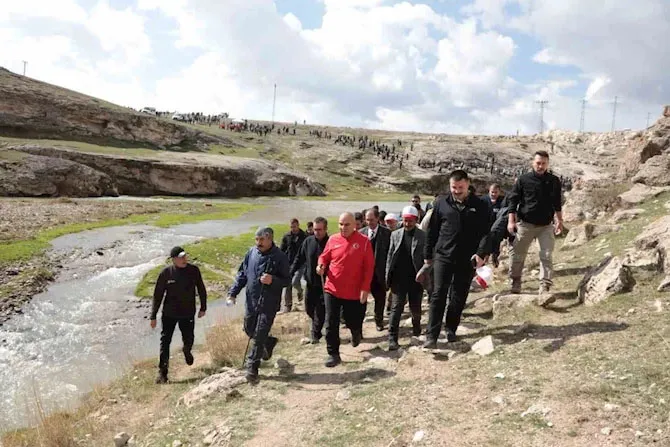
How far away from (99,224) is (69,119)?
38.3 meters

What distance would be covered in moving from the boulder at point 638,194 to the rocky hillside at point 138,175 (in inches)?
1710

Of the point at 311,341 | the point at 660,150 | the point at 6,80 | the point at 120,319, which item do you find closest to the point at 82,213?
the point at 120,319

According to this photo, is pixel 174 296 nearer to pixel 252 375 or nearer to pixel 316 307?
pixel 252 375

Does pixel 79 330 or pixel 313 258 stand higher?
pixel 313 258

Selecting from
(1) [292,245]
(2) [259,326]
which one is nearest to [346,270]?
(2) [259,326]

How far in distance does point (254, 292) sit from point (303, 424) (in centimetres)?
232

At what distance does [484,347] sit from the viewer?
6.65 metres

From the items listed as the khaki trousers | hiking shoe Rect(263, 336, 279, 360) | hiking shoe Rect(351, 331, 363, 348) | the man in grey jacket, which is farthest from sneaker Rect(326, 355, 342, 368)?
the khaki trousers

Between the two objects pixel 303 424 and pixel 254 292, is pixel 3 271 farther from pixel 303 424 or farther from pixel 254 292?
pixel 303 424

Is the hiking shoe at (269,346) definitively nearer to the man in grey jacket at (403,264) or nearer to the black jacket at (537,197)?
the man in grey jacket at (403,264)

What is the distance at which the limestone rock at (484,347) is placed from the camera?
6.54m

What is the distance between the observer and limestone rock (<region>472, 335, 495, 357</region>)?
6537mm

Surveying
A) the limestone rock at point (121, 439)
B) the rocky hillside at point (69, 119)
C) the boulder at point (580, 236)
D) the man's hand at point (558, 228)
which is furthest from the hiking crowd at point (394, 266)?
the rocky hillside at point (69, 119)

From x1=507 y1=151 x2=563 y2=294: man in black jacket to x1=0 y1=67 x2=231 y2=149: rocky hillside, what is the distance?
6192 centimetres
